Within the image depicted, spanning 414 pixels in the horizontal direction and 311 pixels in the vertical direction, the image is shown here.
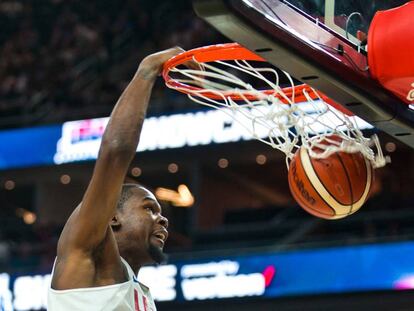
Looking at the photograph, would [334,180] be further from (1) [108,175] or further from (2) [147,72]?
(1) [108,175]

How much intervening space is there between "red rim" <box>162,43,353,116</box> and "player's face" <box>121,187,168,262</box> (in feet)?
1.44

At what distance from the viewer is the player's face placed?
3.54m

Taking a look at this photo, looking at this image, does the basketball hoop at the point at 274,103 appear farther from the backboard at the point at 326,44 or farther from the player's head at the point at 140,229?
the player's head at the point at 140,229

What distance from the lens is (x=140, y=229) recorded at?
3551mm

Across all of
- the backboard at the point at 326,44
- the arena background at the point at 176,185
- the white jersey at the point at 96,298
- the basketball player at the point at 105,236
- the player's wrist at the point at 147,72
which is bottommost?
the arena background at the point at 176,185

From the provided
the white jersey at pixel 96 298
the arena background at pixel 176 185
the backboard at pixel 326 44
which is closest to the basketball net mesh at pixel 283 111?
the backboard at pixel 326 44

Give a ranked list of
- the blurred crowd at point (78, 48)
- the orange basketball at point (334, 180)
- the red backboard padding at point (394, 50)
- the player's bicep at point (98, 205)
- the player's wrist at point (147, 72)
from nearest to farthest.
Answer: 1. the player's bicep at point (98, 205)
2. the player's wrist at point (147, 72)
3. the red backboard padding at point (394, 50)
4. the orange basketball at point (334, 180)
5. the blurred crowd at point (78, 48)

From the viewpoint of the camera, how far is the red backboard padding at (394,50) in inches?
137

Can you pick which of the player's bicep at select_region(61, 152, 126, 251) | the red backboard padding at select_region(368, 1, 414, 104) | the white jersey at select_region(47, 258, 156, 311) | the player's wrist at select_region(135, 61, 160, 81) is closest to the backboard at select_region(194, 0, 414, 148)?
the red backboard padding at select_region(368, 1, 414, 104)

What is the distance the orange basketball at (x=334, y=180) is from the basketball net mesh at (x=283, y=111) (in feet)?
0.14

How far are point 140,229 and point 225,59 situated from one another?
0.68 meters

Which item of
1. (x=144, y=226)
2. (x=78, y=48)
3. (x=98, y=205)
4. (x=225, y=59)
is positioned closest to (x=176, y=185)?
(x=78, y=48)

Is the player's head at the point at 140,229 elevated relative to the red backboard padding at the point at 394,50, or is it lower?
lower

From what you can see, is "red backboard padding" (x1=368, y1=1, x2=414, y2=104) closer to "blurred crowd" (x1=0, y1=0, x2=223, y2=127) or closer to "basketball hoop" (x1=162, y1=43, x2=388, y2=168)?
"basketball hoop" (x1=162, y1=43, x2=388, y2=168)
